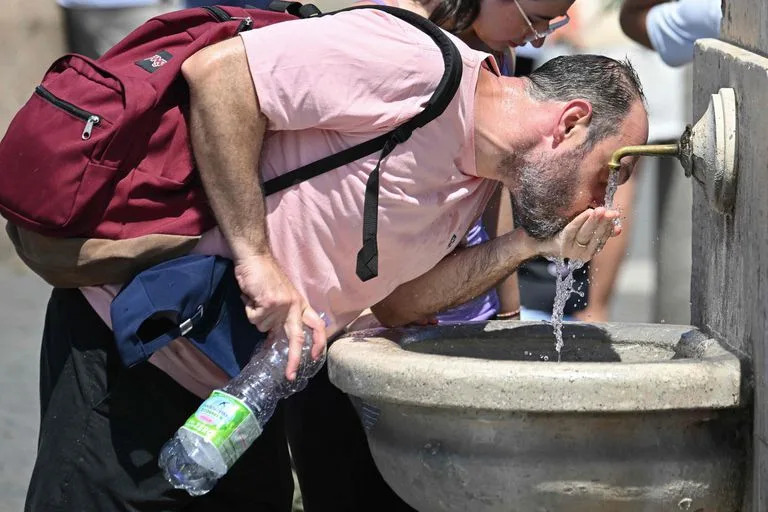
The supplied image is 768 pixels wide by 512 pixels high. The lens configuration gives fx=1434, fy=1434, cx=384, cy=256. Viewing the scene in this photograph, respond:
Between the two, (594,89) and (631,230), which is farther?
(631,230)

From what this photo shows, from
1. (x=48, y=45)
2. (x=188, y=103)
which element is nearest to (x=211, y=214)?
(x=188, y=103)

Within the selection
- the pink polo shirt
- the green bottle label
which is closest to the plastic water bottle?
the green bottle label

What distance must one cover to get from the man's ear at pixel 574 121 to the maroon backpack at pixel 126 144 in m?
0.24

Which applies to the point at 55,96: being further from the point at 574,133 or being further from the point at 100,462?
the point at 574,133

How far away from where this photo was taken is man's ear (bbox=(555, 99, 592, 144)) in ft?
9.01

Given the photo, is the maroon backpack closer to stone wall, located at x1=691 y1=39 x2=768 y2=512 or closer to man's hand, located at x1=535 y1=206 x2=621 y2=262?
man's hand, located at x1=535 y1=206 x2=621 y2=262

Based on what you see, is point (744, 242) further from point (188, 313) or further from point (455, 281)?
point (188, 313)

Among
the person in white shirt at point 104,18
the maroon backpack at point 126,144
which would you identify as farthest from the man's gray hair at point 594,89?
the person in white shirt at point 104,18

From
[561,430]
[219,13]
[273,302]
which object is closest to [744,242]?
[561,430]

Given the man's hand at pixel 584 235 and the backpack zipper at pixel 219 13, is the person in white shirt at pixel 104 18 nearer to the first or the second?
the backpack zipper at pixel 219 13

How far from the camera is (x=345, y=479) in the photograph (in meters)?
3.43

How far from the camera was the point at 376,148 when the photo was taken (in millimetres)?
2693

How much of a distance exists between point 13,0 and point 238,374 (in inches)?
184

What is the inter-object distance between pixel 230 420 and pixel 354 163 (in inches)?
21.0
